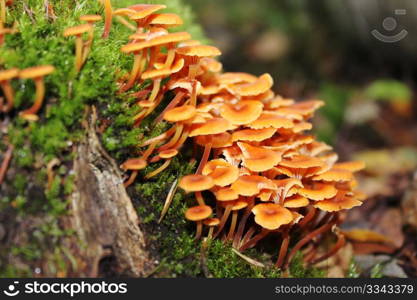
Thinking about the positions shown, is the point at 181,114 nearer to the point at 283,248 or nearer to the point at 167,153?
the point at 167,153

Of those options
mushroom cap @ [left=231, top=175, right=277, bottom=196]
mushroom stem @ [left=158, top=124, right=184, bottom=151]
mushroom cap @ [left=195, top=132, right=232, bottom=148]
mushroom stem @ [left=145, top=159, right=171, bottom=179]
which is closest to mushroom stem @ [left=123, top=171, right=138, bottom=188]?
mushroom stem @ [left=145, top=159, right=171, bottom=179]

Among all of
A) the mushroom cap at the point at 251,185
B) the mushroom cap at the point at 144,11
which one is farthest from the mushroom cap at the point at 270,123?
the mushroom cap at the point at 144,11

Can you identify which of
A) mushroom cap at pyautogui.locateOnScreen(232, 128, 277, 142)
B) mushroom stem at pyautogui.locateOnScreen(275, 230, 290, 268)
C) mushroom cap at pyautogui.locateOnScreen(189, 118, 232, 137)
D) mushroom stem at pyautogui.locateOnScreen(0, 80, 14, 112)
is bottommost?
mushroom stem at pyautogui.locateOnScreen(275, 230, 290, 268)

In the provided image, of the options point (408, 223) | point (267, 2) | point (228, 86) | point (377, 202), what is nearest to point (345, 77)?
point (267, 2)

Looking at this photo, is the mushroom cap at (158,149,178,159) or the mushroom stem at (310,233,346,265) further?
the mushroom stem at (310,233,346,265)

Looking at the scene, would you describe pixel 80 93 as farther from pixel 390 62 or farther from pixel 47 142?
pixel 390 62

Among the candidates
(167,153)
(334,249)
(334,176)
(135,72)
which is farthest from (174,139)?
(334,249)

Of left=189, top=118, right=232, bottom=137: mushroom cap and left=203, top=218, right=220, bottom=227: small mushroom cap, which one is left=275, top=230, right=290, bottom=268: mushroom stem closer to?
left=203, top=218, right=220, bottom=227: small mushroom cap
